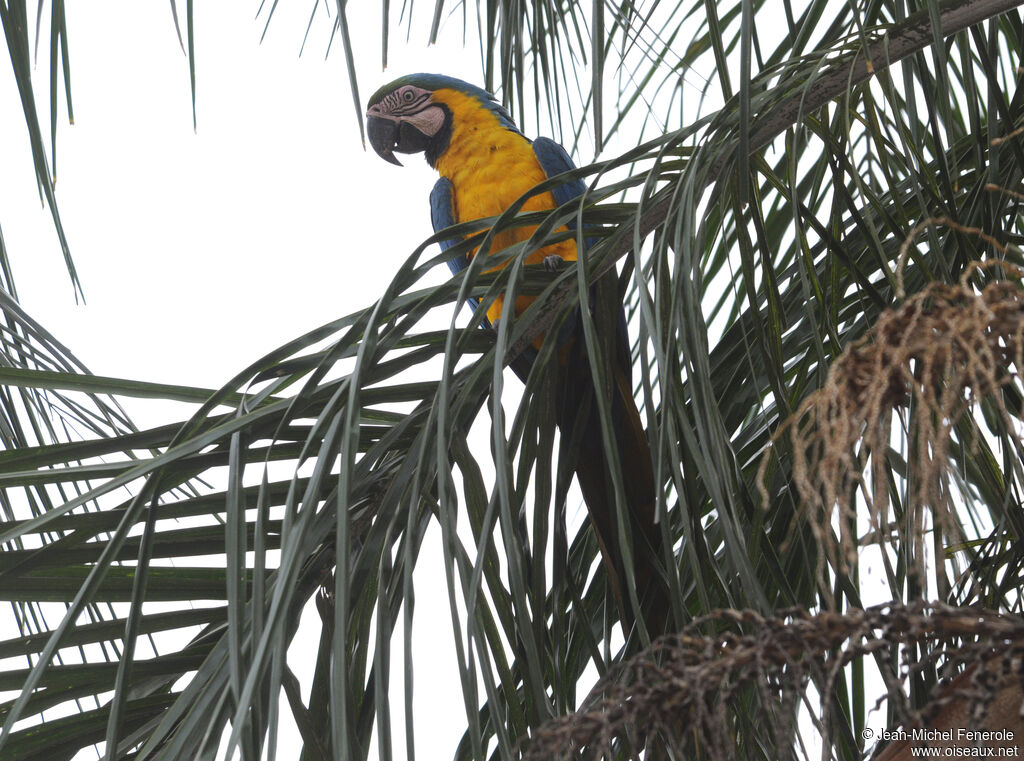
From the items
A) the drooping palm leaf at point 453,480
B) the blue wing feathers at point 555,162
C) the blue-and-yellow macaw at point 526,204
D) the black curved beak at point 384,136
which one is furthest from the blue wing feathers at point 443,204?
the drooping palm leaf at point 453,480

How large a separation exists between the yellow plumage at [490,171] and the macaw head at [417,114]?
32 mm

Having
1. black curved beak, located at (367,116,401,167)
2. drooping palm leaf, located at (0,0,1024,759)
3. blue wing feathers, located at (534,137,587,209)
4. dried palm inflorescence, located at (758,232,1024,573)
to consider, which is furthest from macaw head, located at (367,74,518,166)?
dried palm inflorescence, located at (758,232,1024,573)

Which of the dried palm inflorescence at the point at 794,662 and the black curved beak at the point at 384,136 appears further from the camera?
the black curved beak at the point at 384,136

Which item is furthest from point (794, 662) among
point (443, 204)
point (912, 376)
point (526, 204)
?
point (443, 204)

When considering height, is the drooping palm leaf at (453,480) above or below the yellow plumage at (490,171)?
below

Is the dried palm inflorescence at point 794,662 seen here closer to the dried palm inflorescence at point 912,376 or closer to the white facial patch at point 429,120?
the dried palm inflorescence at point 912,376

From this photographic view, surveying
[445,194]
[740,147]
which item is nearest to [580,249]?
[740,147]

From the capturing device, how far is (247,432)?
61 cm

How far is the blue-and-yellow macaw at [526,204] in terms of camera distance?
2.61 feet

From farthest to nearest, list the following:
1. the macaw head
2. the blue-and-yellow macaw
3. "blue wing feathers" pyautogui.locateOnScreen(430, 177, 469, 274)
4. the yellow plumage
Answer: the macaw head
"blue wing feathers" pyautogui.locateOnScreen(430, 177, 469, 274)
the yellow plumage
the blue-and-yellow macaw

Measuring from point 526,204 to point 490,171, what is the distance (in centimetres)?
9

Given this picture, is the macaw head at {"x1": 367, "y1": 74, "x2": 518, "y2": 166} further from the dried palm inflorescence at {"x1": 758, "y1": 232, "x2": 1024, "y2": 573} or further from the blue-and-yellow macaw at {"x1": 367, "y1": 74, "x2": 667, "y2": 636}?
the dried palm inflorescence at {"x1": 758, "y1": 232, "x2": 1024, "y2": 573}

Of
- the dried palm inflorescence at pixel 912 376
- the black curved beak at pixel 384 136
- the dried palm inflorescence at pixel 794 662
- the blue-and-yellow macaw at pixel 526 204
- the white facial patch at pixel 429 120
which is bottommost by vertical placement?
the dried palm inflorescence at pixel 794 662

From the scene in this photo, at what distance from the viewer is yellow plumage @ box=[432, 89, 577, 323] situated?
146 centimetres
